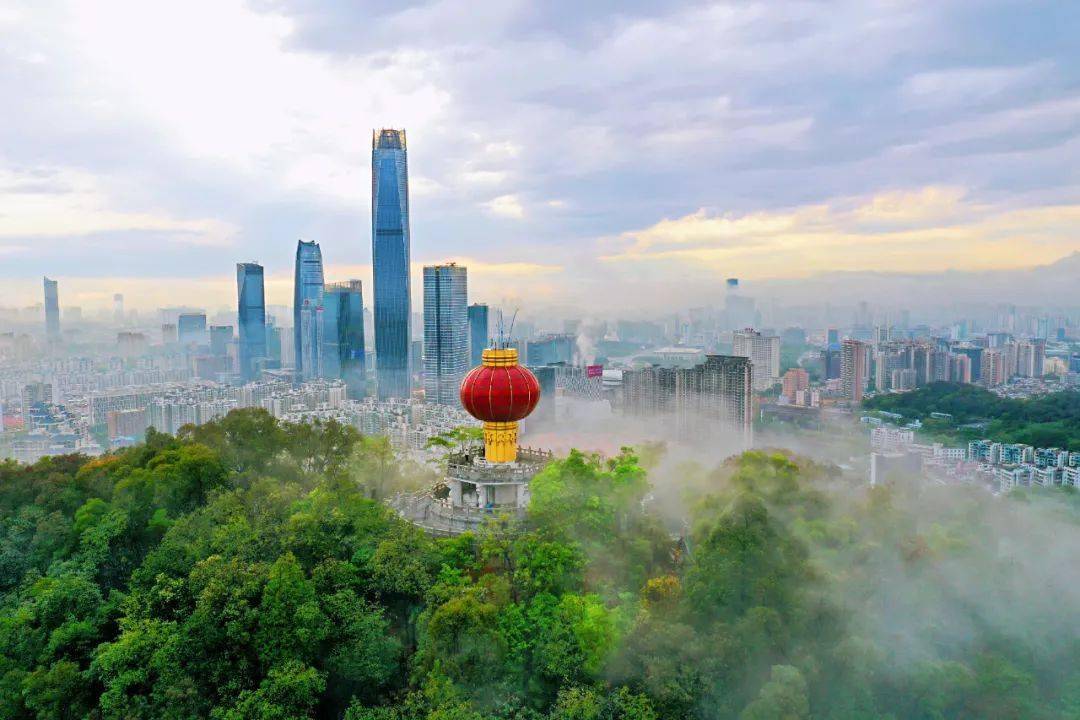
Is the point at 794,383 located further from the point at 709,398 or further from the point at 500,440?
the point at 500,440

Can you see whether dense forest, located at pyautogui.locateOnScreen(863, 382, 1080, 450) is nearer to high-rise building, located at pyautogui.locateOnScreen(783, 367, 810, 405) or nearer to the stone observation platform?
high-rise building, located at pyautogui.locateOnScreen(783, 367, 810, 405)

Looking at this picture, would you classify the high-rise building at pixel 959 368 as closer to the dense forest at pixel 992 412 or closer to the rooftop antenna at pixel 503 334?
the dense forest at pixel 992 412

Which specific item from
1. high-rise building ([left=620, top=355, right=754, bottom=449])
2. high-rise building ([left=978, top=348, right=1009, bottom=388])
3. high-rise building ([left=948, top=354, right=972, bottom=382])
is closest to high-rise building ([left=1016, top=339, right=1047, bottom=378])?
high-rise building ([left=978, top=348, right=1009, bottom=388])

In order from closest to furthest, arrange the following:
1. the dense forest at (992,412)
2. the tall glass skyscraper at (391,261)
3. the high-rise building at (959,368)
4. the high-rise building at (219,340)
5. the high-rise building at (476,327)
Answer: 1. the dense forest at (992,412)
2. the high-rise building at (959,368)
3. the high-rise building at (476,327)
4. the tall glass skyscraper at (391,261)
5. the high-rise building at (219,340)

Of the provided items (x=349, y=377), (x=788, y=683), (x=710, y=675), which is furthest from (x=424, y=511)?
(x=349, y=377)

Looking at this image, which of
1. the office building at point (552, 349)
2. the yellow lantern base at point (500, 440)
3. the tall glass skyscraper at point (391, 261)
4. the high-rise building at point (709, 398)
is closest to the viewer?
the yellow lantern base at point (500, 440)

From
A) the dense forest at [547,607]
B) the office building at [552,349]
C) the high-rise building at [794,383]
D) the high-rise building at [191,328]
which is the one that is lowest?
the dense forest at [547,607]

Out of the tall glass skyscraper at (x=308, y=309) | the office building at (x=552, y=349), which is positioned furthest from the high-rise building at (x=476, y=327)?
the tall glass skyscraper at (x=308, y=309)

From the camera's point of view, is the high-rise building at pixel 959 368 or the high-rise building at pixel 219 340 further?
the high-rise building at pixel 219 340
